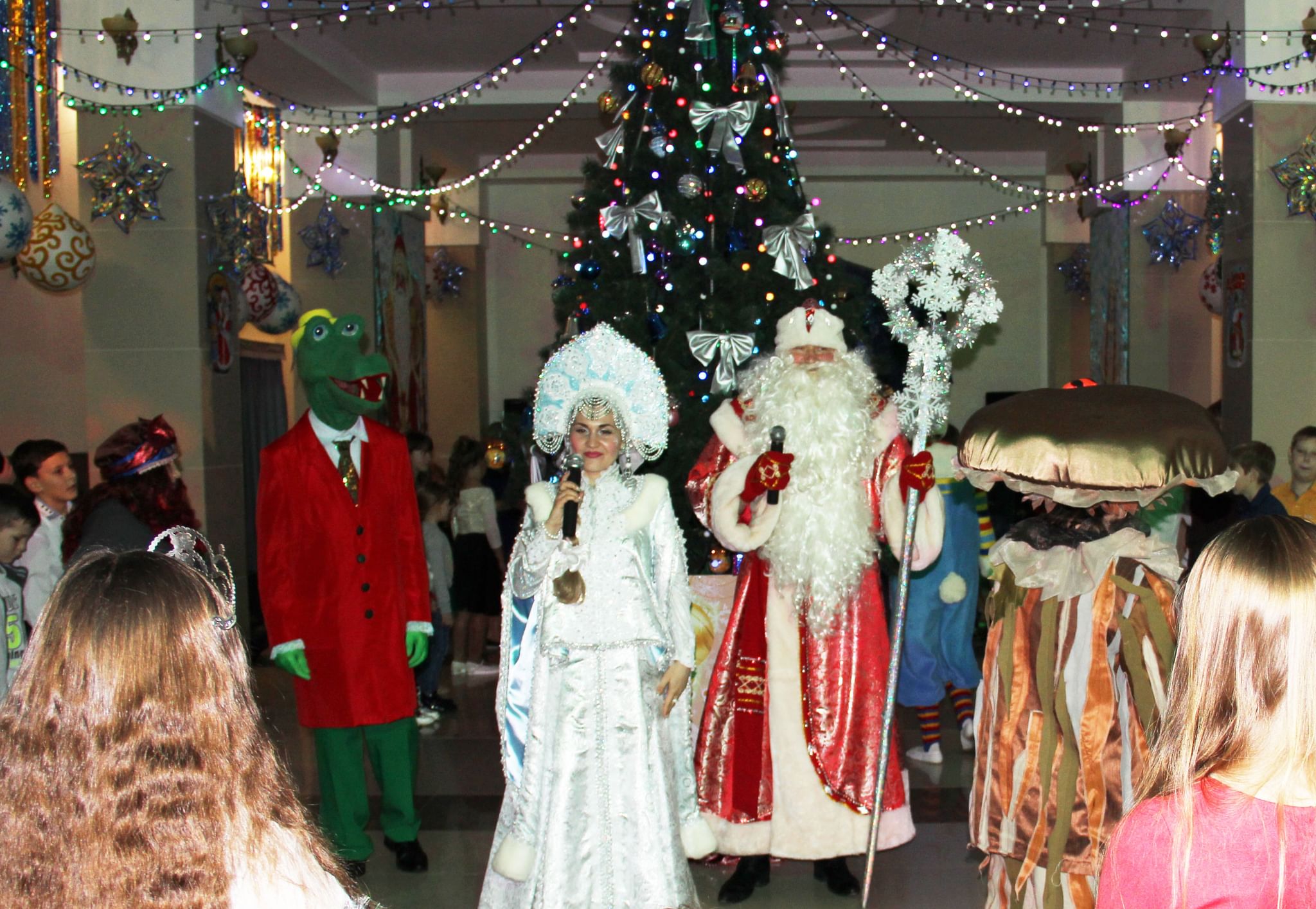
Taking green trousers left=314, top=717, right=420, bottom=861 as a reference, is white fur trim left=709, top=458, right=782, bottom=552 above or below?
above

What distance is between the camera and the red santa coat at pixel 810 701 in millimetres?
4184

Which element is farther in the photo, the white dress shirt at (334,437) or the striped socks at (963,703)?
the striped socks at (963,703)

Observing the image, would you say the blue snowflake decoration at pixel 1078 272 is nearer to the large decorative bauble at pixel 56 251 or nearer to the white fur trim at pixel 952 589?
the white fur trim at pixel 952 589

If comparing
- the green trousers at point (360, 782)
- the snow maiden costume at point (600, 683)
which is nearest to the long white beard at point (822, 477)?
the snow maiden costume at point (600, 683)

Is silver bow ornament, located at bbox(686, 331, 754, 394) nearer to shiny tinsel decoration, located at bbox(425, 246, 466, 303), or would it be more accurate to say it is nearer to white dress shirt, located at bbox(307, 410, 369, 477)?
white dress shirt, located at bbox(307, 410, 369, 477)

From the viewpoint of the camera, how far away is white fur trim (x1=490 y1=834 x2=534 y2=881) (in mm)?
3623

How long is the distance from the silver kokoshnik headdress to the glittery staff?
2.59 ft

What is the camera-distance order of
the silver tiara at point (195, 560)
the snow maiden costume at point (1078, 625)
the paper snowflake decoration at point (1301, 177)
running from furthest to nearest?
the paper snowflake decoration at point (1301, 177), the snow maiden costume at point (1078, 625), the silver tiara at point (195, 560)

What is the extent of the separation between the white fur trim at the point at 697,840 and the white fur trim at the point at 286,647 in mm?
1499

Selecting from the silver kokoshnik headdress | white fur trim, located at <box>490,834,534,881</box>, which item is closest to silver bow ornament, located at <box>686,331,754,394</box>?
the silver kokoshnik headdress

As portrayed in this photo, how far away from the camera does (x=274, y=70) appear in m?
9.77

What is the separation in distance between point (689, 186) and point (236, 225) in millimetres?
4111

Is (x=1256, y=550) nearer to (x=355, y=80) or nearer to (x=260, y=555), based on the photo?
(x=260, y=555)

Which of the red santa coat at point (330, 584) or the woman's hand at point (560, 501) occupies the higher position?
the woman's hand at point (560, 501)
